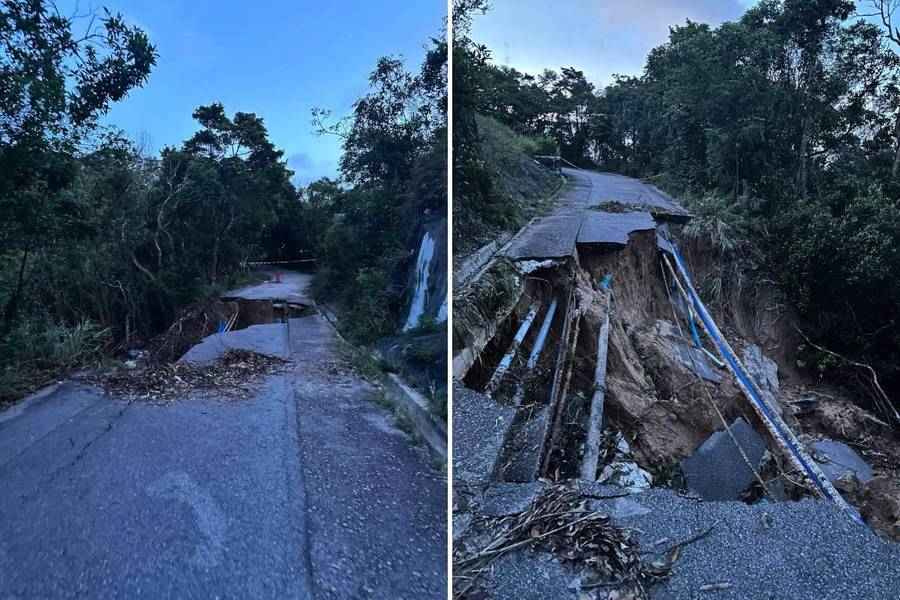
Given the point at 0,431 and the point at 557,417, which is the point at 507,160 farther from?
the point at 0,431

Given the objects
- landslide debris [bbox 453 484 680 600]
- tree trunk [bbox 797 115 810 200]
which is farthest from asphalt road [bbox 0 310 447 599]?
tree trunk [bbox 797 115 810 200]

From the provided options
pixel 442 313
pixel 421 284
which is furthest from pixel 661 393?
pixel 421 284

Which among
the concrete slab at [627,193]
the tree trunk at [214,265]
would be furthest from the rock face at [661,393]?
the tree trunk at [214,265]

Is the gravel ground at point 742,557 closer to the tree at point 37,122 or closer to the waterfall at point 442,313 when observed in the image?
the waterfall at point 442,313

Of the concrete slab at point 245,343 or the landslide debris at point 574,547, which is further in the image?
the landslide debris at point 574,547

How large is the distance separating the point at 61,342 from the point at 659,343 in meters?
1.92

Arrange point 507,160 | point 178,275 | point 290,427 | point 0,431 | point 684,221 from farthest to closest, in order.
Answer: point 684,221 → point 507,160 → point 290,427 → point 178,275 → point 0,431

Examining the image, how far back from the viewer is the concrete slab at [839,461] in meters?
1.72

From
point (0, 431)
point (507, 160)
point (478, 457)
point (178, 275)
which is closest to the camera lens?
point (0, 431)

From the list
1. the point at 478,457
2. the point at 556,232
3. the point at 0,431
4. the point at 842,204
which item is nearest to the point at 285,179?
the point at 0,431

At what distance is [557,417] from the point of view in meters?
1.64

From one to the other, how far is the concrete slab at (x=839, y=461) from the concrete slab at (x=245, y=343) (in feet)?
5.46

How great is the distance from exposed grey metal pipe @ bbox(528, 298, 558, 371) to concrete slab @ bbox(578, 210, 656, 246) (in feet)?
1.19

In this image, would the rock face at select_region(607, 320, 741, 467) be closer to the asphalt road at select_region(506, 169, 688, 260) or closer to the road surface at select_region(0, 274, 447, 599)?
the asphalt road at select_region(506, 169, 688, 260)
